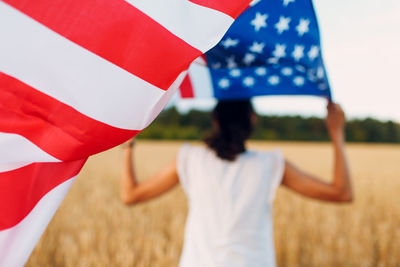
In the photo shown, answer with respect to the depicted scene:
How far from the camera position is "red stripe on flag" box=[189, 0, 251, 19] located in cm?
102

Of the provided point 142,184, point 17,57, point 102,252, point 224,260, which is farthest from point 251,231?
point 102,252

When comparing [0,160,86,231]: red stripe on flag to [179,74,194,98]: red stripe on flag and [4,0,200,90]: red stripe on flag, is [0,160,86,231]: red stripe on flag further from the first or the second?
[179,74,194,98]: red stripe on flag

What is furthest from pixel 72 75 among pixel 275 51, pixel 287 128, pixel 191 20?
pixel 287 128

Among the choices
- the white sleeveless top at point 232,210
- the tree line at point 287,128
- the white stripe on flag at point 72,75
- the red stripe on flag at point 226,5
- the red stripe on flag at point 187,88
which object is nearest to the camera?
the white stripe on flag at point 72,75

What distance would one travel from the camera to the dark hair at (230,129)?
1.47 meters

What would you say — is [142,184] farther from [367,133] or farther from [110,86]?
[367,133]

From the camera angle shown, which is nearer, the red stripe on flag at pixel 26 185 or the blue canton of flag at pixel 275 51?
the red stripe on flag at pixel 26 185

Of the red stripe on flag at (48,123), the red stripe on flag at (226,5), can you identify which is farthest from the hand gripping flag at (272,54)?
the red stripe on flag at (48,123)

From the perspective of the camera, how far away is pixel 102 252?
244cm

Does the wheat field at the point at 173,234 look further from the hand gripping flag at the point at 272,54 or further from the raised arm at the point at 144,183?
the hand gripping flag at the point at 272,54

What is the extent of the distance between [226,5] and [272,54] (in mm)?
578

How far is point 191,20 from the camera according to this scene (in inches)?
40.4

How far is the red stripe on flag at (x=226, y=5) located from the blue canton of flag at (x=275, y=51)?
0.35 m

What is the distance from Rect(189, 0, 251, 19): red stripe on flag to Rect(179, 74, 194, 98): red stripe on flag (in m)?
1.17
